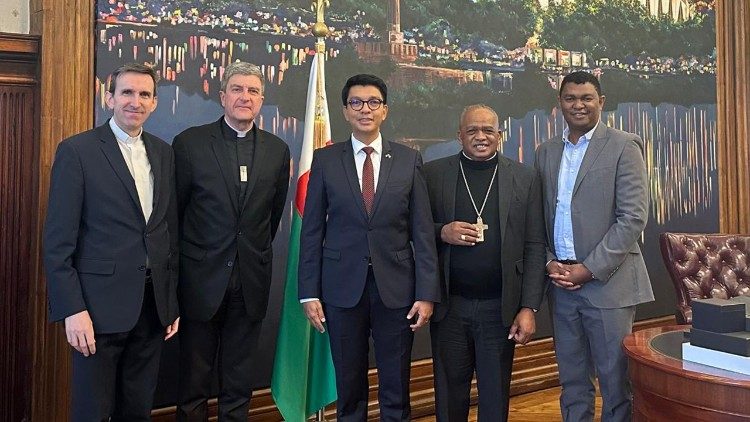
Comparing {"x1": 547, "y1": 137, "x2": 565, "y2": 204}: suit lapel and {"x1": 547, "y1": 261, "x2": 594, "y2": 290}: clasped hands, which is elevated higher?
{"x1": 547, "y1": 137, "x2": 565, "y2": 204}: suit lapel

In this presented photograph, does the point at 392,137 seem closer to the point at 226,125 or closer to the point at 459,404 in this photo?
the point at 226,125

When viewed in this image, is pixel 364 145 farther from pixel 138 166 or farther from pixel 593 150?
pixel 593 150

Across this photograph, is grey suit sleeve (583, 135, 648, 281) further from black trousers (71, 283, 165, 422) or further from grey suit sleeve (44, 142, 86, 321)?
grey suit sleeve (44, 142, 86, 321)

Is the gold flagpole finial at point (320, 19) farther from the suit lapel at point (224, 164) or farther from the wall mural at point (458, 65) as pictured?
the suit lapel at point (224, 164)

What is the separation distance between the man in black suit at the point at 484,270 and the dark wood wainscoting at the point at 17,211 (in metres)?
1.86

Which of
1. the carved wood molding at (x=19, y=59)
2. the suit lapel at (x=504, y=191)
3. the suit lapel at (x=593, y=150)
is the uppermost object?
the carved wood molding at (x=19, y=59)

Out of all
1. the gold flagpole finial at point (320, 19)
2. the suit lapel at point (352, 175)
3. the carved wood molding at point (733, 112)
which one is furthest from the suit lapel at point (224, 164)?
the carved wood molding at point (733, 112)

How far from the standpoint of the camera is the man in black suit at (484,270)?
8.49ft

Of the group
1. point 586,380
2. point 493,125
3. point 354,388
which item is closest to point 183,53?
point 493,125

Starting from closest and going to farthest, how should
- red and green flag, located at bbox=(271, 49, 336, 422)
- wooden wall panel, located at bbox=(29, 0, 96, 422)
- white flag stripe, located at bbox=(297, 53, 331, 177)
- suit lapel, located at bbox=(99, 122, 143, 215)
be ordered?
suit lapel, located at bbox=(99, 122, 143, 215)
wooden wall panel, located at bbox=(29, 0, 96, 422)
red and green flag, located at bbox=(271, 49, 336, 422)
white flag stripe, located at bbox=(297, 53, 331, 177)

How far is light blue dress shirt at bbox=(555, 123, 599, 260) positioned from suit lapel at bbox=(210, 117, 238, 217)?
54.2 inches

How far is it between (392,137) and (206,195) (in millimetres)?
1630

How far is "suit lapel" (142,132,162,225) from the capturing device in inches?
94.3

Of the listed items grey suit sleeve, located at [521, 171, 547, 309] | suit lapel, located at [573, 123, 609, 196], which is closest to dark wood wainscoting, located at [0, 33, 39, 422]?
grey suit sleeve, located at [521, 171, 547, 309]
